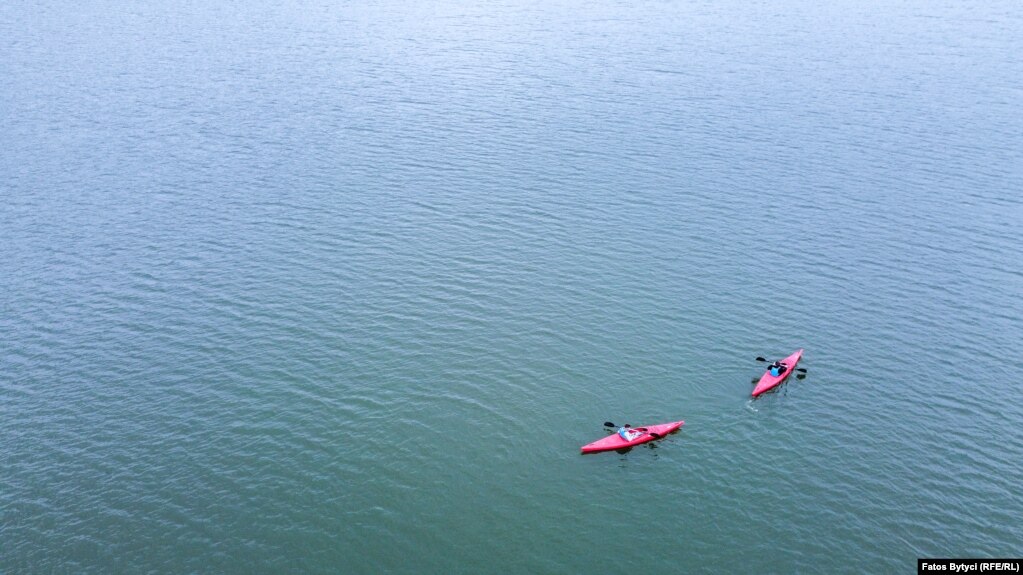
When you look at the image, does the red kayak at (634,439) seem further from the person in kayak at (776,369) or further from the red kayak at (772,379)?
the person in kayak at (776,369)

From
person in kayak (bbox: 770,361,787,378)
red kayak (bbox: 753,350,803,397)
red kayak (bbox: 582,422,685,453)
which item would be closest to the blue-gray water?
red kayak (bbox: 582,422,685,453)

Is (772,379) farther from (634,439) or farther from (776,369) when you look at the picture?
(634,439)

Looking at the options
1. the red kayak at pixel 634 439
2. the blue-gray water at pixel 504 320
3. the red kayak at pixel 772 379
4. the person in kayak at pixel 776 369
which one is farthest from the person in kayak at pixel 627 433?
the person in kayak at pixel 776 369

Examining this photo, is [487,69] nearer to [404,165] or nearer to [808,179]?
[404,165]

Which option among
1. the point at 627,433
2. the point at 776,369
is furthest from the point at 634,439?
the point at 776,369

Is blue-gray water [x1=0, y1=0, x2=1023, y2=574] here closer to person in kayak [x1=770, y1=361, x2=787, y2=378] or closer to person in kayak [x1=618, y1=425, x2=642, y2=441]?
person in kayak [x1=618, y1=425, x2=642, y2=441]

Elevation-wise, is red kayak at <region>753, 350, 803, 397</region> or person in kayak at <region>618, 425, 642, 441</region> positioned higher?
red kayak at <region>753, 350, 803, 397</region>
